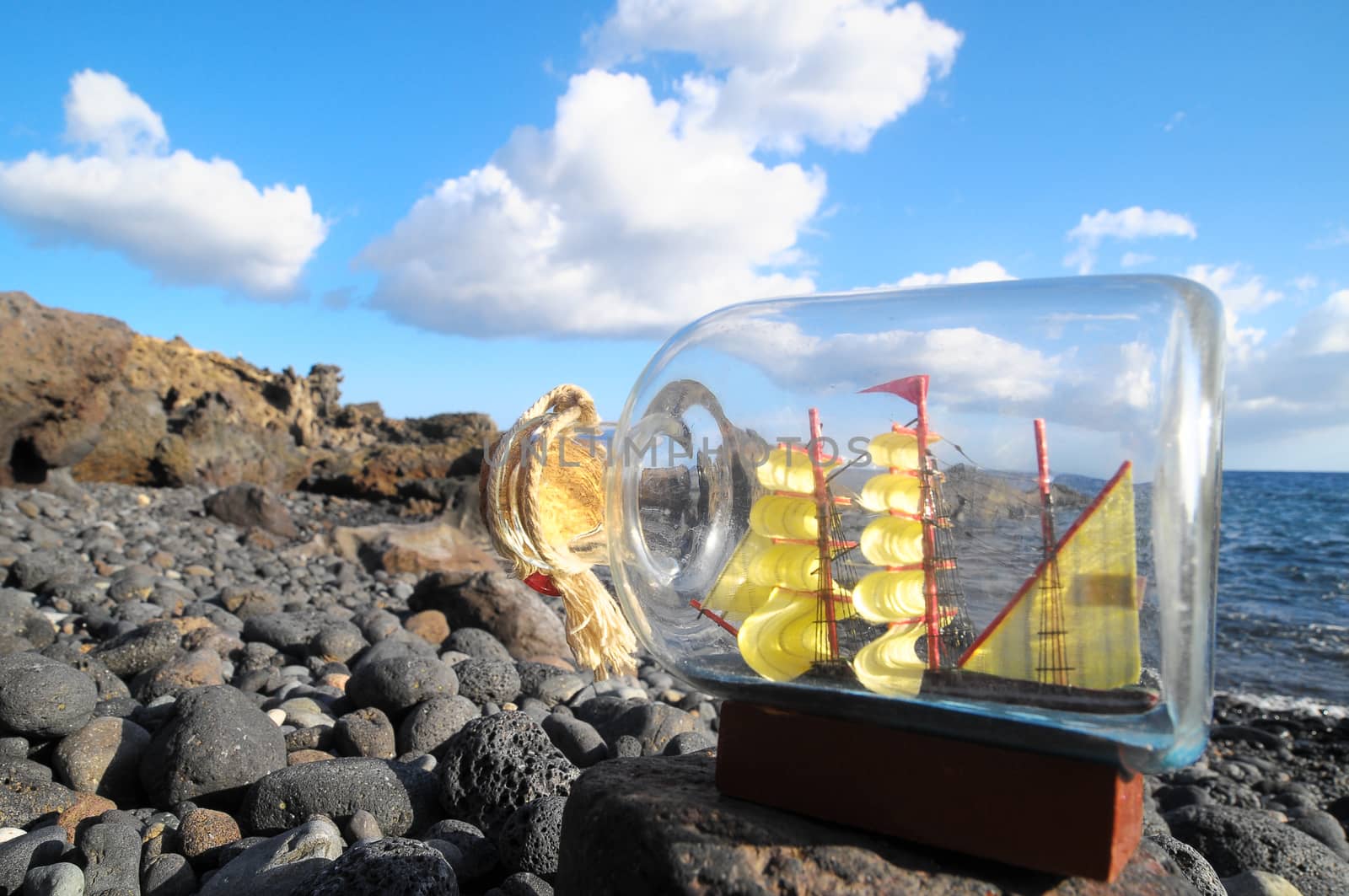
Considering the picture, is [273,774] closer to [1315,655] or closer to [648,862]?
[648,862]

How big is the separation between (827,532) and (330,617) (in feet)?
18.4

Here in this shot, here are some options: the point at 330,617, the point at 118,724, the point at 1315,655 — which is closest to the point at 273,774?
the point at 118,724

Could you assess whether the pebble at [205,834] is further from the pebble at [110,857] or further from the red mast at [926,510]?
the red mast at [926,510]

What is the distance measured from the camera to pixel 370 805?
10.1 ft

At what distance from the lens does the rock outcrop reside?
11.6 m

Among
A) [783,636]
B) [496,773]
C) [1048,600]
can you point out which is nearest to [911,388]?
[1048,600]

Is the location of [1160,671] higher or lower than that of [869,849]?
higher

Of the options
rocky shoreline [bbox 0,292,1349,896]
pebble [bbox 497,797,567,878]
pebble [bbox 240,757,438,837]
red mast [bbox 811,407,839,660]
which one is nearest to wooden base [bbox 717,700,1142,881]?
rocky shoreline [bbox 0,292,1349,896]

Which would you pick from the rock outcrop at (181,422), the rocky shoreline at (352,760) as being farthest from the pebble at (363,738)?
the rock outcrop at (181,422)

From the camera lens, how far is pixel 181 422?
18297mm

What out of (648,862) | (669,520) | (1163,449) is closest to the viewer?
(1163,449)

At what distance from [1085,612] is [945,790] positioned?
429 mm

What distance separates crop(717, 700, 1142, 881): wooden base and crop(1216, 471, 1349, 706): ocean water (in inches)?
25.5

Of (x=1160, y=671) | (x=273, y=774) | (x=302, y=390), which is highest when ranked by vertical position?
(x=302, y=390)
